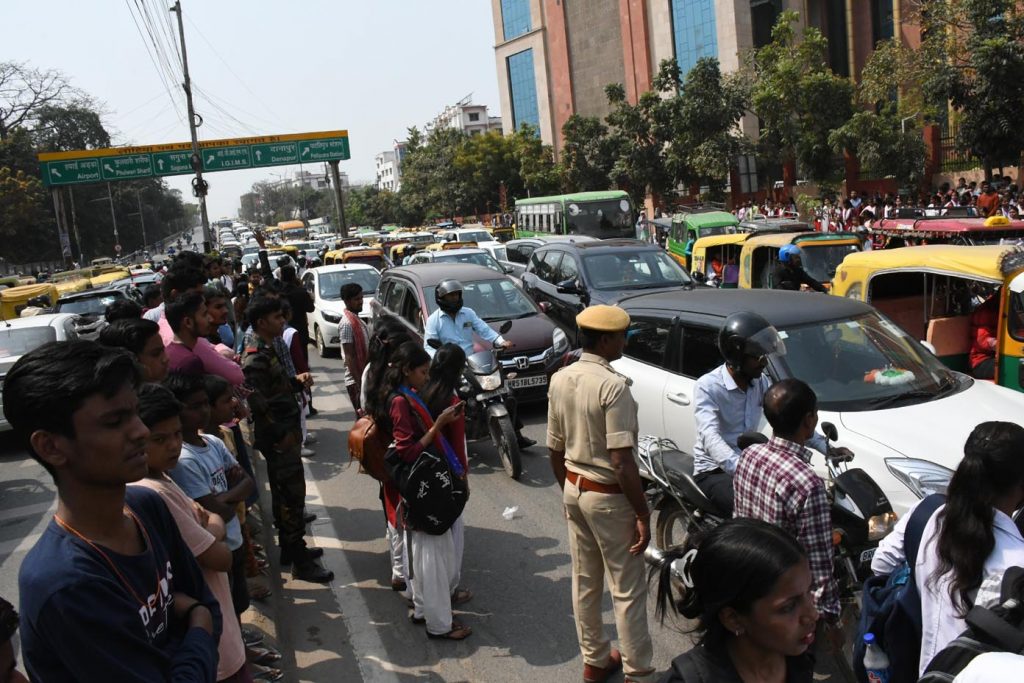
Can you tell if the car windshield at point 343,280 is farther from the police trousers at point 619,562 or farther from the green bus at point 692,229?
the police trousers at point 619,562

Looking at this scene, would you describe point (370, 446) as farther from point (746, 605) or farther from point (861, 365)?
point (746, 605)

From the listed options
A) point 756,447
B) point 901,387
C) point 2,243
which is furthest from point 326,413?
point 2,243

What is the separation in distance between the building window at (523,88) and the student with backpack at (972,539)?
63956 millimetres

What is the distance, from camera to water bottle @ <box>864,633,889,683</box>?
292 cm

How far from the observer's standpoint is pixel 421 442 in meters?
4.71

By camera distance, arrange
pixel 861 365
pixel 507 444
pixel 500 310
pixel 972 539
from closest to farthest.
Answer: pixel 972 539, pixel 861 365, pixel 507 444, pixel 500 310

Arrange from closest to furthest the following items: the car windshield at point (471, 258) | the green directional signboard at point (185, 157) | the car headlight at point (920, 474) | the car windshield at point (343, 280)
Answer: the car headlight at point (920, 474) < the car windshield at point (343, 280) < the car windshield at point (471, 258) < the green directional signboard at point (185, 157)

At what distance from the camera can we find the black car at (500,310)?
32.2 feet

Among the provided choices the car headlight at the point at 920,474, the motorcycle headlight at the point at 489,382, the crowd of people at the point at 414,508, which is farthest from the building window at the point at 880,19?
the car headlight at the point at 920,474

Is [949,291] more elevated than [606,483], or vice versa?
[949,291]

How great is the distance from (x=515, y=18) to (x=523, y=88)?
5383mm

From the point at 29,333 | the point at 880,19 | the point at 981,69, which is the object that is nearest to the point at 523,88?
the point at 880,19

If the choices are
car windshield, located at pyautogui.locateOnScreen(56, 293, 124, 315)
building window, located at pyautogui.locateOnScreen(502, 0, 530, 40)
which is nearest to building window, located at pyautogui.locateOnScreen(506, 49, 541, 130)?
building window, located at pyautogui.locateOnScreen(502, 0, 530, 40)

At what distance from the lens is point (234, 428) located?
19.0 feet
